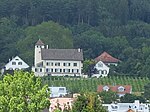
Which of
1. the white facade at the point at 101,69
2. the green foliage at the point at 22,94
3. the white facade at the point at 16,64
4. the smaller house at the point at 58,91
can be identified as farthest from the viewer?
the white facade at the point at 16,64

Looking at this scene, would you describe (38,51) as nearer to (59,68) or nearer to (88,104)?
(59,68)

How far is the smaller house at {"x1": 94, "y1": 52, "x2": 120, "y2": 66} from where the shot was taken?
6651 centimetres

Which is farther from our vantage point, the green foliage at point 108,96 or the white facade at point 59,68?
the white facade at point 59,68

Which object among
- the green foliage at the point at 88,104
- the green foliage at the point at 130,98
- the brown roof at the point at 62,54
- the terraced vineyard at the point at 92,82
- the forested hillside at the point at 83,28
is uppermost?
the forested hillside at the point at 83,28

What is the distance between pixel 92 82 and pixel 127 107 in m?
10.9

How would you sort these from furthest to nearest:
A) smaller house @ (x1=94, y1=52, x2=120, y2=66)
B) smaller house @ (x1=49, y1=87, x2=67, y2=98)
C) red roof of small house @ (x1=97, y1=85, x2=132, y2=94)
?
smaller house @ (x1=94, y1=52, x2=120, y2=66) < red roof of small house @ (x1=97, y1=85, x2=132, y2=94) < smaller house @ (x1=49, y1=87, x2=67, y2=98)

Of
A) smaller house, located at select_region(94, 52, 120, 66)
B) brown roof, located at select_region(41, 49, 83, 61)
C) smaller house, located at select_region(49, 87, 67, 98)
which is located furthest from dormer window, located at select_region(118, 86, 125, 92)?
smaller house, located at select_region(94, 52, 120, 66)

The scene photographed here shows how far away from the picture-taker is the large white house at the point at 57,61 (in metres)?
64.1

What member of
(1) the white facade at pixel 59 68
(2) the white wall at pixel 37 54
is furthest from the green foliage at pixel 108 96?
(2) the white wall at pixel 37 54

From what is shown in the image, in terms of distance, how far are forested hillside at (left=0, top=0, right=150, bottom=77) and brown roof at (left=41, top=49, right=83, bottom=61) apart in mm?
1146

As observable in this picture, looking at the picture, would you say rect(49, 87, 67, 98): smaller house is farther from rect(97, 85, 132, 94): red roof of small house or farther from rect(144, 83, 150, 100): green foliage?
rect(144, 83, 150, 100): green foliage

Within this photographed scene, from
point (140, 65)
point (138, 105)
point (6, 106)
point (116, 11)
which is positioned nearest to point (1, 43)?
point (140, 65)

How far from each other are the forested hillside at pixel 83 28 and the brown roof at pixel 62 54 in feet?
3.76

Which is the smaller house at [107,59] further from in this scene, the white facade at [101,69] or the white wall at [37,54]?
the white wall at [37,54]
